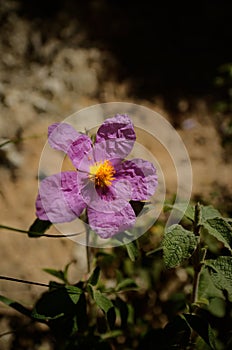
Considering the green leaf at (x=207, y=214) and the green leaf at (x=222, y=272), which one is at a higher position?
the green leaf at (x=207, y=214)

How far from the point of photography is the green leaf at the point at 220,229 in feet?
2.88

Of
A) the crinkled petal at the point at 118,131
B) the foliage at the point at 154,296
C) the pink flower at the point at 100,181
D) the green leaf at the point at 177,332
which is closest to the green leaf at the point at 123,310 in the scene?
the foliage at the point at 154,296

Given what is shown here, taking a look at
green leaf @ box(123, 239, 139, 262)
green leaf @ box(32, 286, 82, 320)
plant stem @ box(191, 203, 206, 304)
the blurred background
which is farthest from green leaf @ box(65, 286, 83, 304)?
the blurred background

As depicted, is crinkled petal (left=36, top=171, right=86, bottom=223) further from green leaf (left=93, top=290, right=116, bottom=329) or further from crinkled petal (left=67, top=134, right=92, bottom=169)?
green leaf (left=93, top=290, right=116, bottom=329)

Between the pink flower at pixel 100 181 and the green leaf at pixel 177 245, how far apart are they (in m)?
0.09

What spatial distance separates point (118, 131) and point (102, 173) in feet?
0.32

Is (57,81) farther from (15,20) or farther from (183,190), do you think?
(183,190)

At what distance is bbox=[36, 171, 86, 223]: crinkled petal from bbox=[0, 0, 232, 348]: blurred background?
69cm

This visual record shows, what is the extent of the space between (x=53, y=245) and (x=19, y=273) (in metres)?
0.17

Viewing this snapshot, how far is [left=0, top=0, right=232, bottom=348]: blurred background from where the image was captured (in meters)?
1.82

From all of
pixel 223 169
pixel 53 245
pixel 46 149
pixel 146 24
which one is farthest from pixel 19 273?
pixel 146 24

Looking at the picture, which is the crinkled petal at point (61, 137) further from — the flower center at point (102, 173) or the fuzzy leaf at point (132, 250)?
the fuzzy leaf at point (132, 250)

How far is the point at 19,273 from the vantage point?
1.46 meters

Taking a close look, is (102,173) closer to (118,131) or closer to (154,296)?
(118,131)
